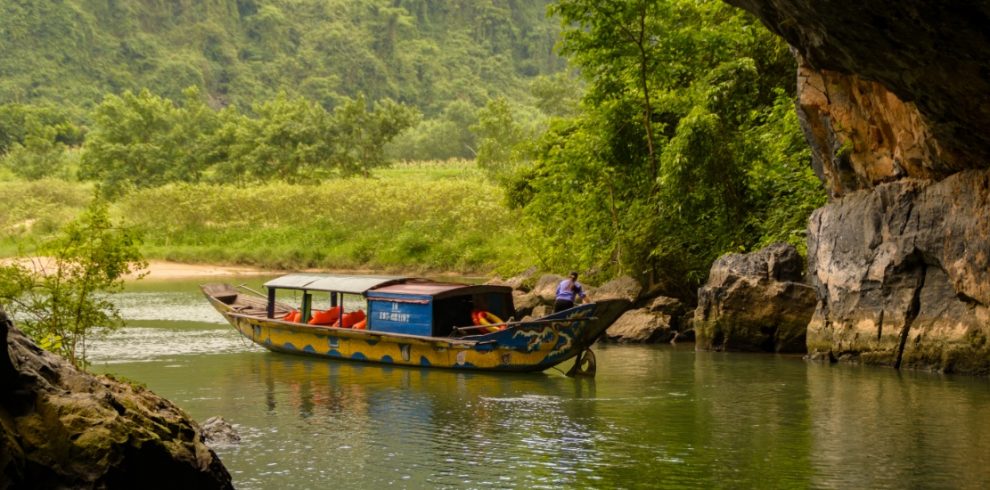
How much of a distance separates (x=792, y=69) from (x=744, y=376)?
11.0 m

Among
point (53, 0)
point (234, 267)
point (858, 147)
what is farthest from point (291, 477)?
point (53, 0)

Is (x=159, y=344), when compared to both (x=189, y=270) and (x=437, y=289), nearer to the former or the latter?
(x=437, y=289)

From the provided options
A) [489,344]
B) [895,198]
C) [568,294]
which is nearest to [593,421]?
[489,344]

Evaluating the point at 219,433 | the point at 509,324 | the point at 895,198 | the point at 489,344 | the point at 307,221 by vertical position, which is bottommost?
the point at 219,433

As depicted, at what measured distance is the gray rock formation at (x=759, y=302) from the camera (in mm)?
20484

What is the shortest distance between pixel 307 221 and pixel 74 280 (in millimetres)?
34085

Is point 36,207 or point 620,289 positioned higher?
point 36,207

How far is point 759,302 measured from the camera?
68.0 ft

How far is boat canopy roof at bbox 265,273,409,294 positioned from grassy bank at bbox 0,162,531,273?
18582 millimetres

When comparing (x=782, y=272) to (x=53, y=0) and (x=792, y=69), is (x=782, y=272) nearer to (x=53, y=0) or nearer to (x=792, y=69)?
(x=792, y=69)

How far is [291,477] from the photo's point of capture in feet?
36.2

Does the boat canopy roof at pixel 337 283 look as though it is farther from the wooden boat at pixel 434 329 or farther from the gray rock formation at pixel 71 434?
the gray rock formation at pixel 71 434

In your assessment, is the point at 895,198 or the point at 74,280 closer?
the point at 74,280

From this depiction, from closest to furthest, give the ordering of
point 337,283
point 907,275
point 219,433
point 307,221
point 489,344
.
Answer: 1. point 219,433
2. point 907,275
3. point 489,344
4. point 337,283
5. point 307,221
